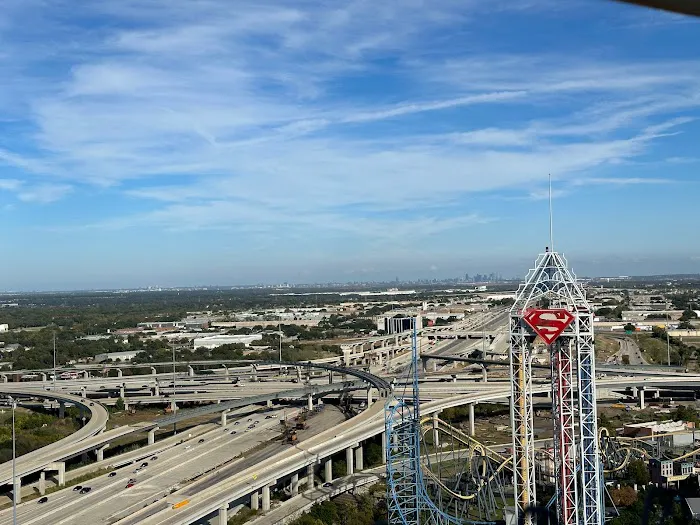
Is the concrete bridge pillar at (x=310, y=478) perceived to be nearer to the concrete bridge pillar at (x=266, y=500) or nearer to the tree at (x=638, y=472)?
the concrete bridge pillar at (x=266, y=500)

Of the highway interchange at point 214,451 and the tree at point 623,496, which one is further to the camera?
the tree at point 623,496

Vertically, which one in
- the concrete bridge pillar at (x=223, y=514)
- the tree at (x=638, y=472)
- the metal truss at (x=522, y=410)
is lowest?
the tree at (x=638, y=472)

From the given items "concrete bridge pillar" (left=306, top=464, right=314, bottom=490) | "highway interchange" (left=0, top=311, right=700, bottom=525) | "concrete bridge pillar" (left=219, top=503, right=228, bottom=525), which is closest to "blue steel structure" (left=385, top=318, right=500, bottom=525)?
"highway interchange" (left=0, top=311, right=700, bottom=525)

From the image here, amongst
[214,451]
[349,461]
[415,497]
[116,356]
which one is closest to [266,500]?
[415,497]

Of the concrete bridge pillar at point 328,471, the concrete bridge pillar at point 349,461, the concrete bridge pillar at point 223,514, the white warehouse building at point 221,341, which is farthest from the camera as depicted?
the white warehouse building at point 221,341

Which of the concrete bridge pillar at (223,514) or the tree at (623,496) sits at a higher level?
the concrete bridge pillar at (223,514)

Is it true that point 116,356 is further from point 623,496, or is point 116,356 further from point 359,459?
point 623,496

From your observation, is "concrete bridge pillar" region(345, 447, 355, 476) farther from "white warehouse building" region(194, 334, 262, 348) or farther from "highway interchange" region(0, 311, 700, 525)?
"white warehouse building" region(194, 334, 262, 348)

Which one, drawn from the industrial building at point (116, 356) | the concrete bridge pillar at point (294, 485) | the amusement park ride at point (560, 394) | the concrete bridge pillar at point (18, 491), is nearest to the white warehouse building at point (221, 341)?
the industrial building at point (116, 356)
